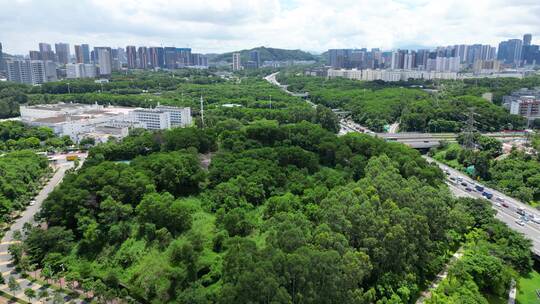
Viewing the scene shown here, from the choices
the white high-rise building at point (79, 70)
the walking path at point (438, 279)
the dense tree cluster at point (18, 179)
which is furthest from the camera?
the white high-rise building at point (79, 70)

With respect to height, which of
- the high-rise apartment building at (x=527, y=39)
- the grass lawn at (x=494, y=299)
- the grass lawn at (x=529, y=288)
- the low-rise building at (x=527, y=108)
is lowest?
the grass lawn at (x=494, y=299)

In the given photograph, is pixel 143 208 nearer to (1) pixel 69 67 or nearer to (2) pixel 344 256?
(2) pixel 344 256

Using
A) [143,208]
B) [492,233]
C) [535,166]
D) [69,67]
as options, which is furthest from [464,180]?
[69,67]

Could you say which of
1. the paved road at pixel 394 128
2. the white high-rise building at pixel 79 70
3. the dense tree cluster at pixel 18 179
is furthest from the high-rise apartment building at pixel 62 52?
the paved road at pixel 394 128

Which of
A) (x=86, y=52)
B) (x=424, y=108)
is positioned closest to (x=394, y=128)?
(x=424, y=108)

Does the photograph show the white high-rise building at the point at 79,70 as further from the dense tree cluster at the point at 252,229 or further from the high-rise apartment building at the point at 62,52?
the dense tree cluster at the point at 252,229

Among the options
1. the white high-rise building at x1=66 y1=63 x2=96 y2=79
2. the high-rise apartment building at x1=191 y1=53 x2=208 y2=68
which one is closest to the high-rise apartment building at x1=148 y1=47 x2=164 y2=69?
the high-rise apartment building at x1=191 y1=53 x2=208 y2=68

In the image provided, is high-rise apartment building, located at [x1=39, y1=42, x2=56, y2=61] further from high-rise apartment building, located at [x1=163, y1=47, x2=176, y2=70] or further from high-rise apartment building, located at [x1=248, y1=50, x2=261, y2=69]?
high-rise apartment building, located at [x1=248, y1=50, x2=261, y2=69]
